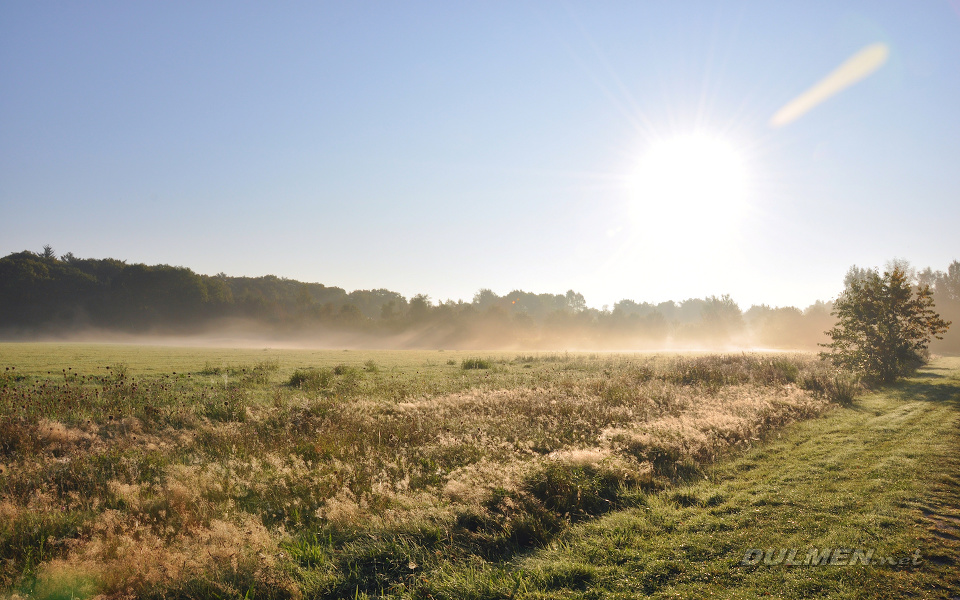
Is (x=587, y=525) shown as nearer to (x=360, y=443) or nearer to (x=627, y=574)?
(x=627, y=574)

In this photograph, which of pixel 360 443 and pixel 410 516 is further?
pixel 360 443

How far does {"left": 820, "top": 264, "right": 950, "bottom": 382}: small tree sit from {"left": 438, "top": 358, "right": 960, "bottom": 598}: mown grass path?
17.2 m

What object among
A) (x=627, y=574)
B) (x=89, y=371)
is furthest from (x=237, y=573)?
(x=89, y=371)

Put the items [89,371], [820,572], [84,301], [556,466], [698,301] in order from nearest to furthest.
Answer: [820,572] → [556,466] → [89,371] → [84,301] → [698,301]

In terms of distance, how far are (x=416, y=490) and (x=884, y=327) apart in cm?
2759

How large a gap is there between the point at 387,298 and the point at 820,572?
13857cm

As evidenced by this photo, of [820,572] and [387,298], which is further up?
[387,298]

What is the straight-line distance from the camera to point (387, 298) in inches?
5477

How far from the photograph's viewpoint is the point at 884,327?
75.4ft

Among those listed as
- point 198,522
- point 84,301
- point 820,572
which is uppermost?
point 84,301

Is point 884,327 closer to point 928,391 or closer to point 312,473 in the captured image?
point 928,391

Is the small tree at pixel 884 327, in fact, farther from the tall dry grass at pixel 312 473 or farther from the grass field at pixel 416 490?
the tall dry grass at pixel 312 473

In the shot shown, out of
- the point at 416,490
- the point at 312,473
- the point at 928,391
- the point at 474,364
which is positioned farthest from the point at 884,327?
the point at 312,473

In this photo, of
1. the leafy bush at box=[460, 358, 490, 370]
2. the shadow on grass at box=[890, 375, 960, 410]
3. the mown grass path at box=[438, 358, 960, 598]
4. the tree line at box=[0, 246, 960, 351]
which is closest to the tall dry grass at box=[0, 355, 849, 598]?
the mown grass path at box=[438, 358, 960, 598]
